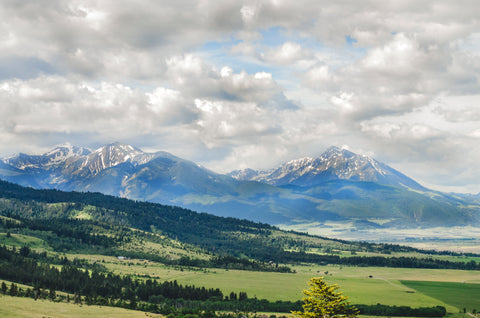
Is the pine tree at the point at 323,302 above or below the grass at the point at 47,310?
above

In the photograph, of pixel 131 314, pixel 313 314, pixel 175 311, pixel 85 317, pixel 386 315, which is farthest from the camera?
pixel 386 315

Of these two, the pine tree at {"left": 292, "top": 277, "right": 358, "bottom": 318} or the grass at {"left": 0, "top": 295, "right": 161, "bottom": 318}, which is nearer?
the pine tree at {"left": 292, "top": 277, "right": 358, "bottom": 318}

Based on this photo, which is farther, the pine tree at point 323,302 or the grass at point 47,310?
the grass at point 47,310

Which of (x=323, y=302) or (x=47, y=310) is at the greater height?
(x=323, y=302)

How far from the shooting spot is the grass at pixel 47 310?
120 metres

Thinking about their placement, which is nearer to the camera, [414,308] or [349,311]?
[349,311]

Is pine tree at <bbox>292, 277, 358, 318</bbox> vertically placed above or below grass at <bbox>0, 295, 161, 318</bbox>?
above

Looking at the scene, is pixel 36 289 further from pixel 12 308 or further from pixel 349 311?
pixel 349 311

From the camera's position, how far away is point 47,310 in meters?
132

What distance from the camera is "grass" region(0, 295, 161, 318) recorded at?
120 metres

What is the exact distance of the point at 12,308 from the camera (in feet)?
403

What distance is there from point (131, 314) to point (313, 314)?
75167mm

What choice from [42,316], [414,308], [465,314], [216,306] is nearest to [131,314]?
[42,316]

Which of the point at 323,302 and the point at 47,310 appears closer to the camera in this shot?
the point at 323,302
